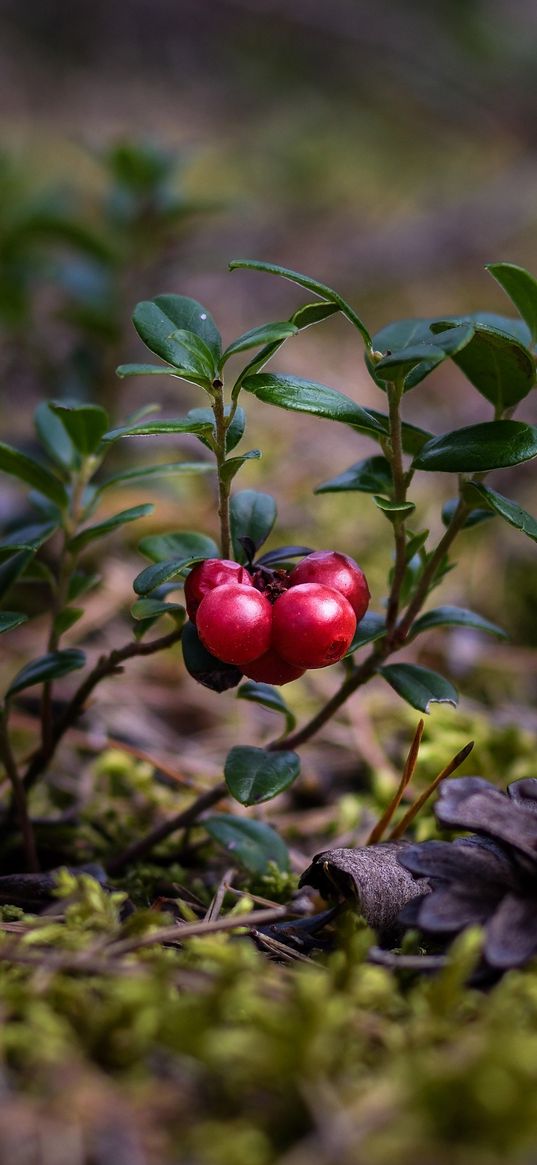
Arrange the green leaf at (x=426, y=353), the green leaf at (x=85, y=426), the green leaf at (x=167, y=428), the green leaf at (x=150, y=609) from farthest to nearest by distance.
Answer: the green leaf at (x=85, y=426), the green leaf at (x=150, y=609), the green leaf at (x=167, y=428), the green leaf at (x=426, y=353)

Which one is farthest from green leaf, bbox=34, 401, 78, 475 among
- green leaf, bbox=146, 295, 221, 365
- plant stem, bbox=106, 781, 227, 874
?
plant stem, bbox=106, 781, 227, 874

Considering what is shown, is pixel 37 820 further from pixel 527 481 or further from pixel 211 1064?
pixel 527 481

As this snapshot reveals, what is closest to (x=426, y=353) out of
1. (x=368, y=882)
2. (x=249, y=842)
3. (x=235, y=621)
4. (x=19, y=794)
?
(x=235, y=621)

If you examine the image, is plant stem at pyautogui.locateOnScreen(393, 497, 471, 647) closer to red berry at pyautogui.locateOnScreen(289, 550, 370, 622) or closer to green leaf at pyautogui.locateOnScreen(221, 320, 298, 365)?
red berry at pyautogui.locateOnScreen(289, 550, 370, 622)

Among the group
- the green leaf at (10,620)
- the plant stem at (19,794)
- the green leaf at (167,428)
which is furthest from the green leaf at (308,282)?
the plant stem at (19,794)

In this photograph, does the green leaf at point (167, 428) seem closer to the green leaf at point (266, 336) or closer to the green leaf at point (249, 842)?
the green leaf at point (266, 336)

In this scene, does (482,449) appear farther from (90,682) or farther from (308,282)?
(90,682)
